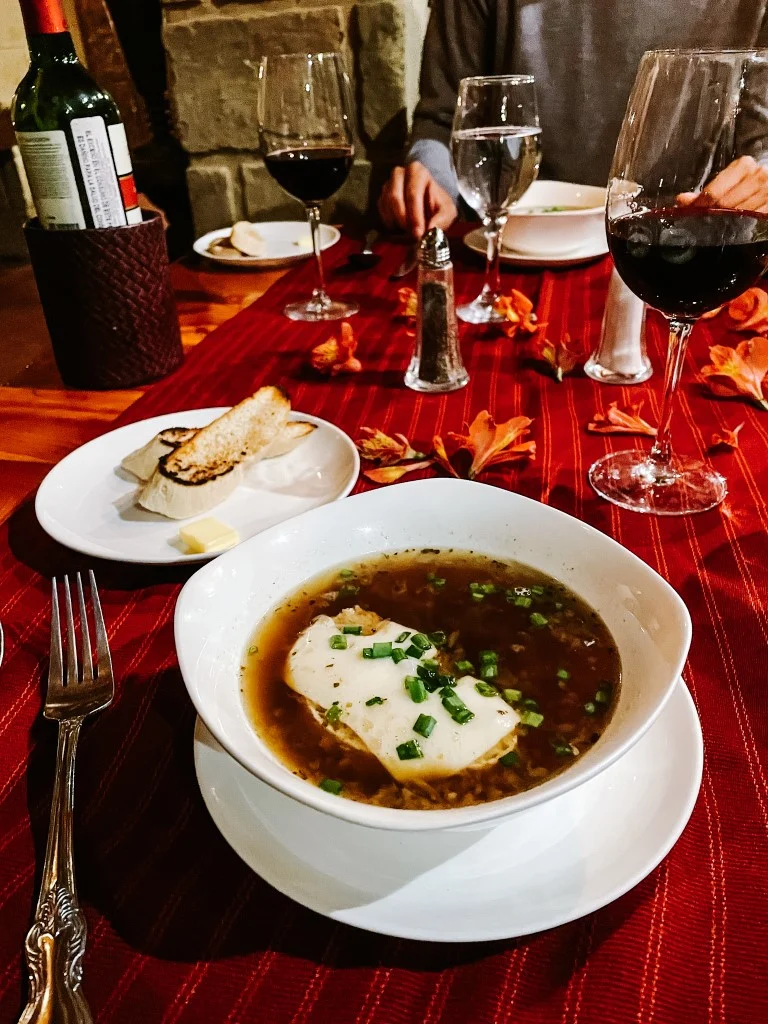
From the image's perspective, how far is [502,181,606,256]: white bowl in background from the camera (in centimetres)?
167

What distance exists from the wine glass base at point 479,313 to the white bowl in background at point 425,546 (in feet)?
2.83

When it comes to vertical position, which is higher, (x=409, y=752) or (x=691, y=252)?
(x=691, y=252)

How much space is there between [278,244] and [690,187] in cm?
140

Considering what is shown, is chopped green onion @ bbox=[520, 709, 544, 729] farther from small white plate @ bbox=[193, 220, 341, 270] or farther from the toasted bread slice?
small white plate @ bbox=[193, 220, 341, 270]

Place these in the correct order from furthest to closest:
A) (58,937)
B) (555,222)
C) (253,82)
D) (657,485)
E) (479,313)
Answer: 1. (253,82)
2. (555,222)
3. (479,313)
4. (657,485)
5. (58,937)

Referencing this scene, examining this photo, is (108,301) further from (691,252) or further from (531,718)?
(531,718)

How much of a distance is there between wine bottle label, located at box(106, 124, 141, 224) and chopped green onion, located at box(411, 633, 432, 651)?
94 cm

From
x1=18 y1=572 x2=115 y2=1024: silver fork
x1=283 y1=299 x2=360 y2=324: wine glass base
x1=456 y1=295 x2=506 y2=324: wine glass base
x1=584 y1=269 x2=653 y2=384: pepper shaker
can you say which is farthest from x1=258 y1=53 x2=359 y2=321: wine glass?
x1=18 y1=572 x2=115 y2=1024: silver fork

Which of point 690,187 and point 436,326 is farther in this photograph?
point 436,326

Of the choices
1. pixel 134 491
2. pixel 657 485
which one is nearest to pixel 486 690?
pixel 657 485

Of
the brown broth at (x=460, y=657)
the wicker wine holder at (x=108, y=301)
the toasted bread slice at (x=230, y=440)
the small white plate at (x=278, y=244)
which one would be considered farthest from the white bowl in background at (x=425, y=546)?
the small white plate at (x=278, y=244)

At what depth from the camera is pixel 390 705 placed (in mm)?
599

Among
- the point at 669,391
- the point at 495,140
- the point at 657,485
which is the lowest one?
the point at 657,485

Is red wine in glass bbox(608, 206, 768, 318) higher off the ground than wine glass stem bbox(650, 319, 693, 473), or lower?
higher
